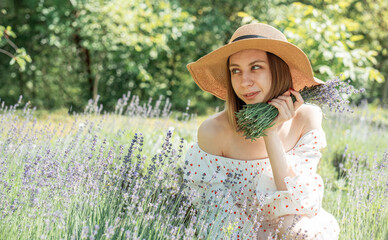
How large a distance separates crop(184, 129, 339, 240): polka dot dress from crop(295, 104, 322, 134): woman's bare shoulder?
0.06m

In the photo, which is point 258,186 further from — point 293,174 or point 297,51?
point 297,51

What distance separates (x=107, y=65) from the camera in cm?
970

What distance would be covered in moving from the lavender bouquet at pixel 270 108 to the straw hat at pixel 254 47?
0.28 ft

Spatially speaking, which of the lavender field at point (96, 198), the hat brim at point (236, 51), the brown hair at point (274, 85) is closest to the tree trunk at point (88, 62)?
the lavender field at point (96, 198)

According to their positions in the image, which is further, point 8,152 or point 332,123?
point 332,123

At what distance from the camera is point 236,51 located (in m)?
2.70

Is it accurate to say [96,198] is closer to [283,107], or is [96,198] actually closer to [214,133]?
[214,133]

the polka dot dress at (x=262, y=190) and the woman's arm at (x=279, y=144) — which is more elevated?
the woman's arm at (x=279, y=144)

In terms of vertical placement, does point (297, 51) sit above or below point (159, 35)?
below

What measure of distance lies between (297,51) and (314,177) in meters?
0.80

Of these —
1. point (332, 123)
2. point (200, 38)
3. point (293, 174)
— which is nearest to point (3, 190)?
point (293, 174)

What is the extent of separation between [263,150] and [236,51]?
71 cm

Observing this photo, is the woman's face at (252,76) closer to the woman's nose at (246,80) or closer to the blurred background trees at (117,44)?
the woman's nose at (246,80)

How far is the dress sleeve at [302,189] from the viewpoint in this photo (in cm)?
257
